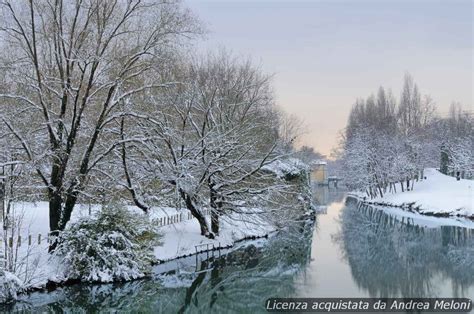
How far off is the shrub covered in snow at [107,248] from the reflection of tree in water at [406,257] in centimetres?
732

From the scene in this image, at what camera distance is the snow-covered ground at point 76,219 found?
47.2 feet

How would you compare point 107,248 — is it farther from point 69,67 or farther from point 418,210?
point 418,210

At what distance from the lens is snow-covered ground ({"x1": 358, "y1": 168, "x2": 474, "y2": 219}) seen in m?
39.8

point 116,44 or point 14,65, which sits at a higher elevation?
point 116,44

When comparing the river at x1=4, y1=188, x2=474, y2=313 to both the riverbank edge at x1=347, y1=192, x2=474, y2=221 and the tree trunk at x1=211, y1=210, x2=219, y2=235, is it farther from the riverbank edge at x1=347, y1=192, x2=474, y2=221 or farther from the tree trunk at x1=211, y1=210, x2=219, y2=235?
the riverbank edge at x1=347, y1=192, x2=474, y2=221

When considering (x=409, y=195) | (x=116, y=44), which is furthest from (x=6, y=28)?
(x=409, y=195)

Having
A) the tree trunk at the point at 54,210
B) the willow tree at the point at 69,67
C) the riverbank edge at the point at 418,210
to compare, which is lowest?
the riverbank edge at the point at 418,210

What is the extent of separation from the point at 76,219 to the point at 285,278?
24.7ft

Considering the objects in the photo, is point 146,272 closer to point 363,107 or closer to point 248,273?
point 248,273

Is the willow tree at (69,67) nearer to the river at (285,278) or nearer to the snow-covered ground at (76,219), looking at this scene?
the snow-covered ground at (76,219)

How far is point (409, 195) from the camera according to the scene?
51375 mm

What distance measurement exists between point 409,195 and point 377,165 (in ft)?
23.2

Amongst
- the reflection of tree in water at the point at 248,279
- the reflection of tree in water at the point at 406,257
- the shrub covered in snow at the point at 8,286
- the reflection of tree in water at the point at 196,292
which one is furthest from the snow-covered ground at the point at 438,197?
the shrub covered in snow at the point at 8,286

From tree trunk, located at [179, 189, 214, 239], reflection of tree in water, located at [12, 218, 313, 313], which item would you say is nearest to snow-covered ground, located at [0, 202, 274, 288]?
tree trunk, located at [179, 189, 214, 239]
